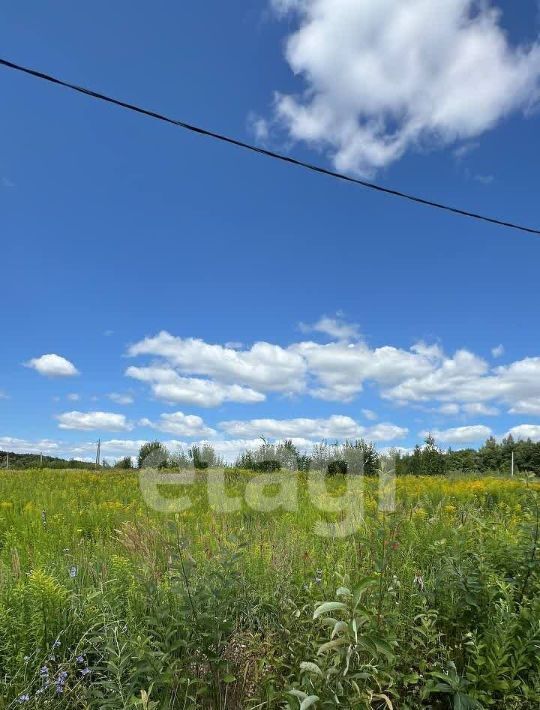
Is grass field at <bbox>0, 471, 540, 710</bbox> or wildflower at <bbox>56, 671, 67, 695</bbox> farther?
wildflower at <bbox>56, 671, 67, 695</bbox>

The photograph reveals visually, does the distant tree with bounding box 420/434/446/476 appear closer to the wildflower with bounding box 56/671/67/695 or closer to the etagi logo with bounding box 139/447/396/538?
the etagi logo with bounding box 139/447/396/538

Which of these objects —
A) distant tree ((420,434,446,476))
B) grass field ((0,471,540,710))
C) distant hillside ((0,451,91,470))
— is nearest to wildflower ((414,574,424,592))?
grass field ((0,471,540,710))

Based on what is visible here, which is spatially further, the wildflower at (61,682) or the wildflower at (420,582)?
the wildflower at (420,582)

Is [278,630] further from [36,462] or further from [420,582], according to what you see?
[36,462]

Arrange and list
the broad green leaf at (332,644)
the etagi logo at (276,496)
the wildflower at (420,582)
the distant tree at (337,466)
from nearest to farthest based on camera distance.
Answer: the broad green leaf at (332,644) < the wildflower at (420,582) < the etagi logo at (276,496) < the distant tree at (337,466)

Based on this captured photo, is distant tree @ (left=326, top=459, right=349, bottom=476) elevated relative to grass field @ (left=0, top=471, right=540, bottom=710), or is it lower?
elevated

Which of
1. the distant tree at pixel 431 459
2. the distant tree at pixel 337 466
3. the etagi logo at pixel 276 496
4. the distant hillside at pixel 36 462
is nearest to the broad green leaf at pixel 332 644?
the etagi logo at pixel 276 496

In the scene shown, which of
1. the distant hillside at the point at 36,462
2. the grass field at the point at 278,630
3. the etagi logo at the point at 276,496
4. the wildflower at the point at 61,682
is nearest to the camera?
the grass field at the point at 278,630

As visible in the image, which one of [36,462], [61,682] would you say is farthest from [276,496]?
[36,462]

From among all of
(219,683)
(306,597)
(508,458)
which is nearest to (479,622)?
(306,597)

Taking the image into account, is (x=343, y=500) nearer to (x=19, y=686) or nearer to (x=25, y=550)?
(x=25, y=550)

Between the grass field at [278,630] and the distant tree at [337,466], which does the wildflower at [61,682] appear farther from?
the distant tree at [337,466]

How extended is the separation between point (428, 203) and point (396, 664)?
4194 millimetres

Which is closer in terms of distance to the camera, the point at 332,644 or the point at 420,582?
the point at 332,644
